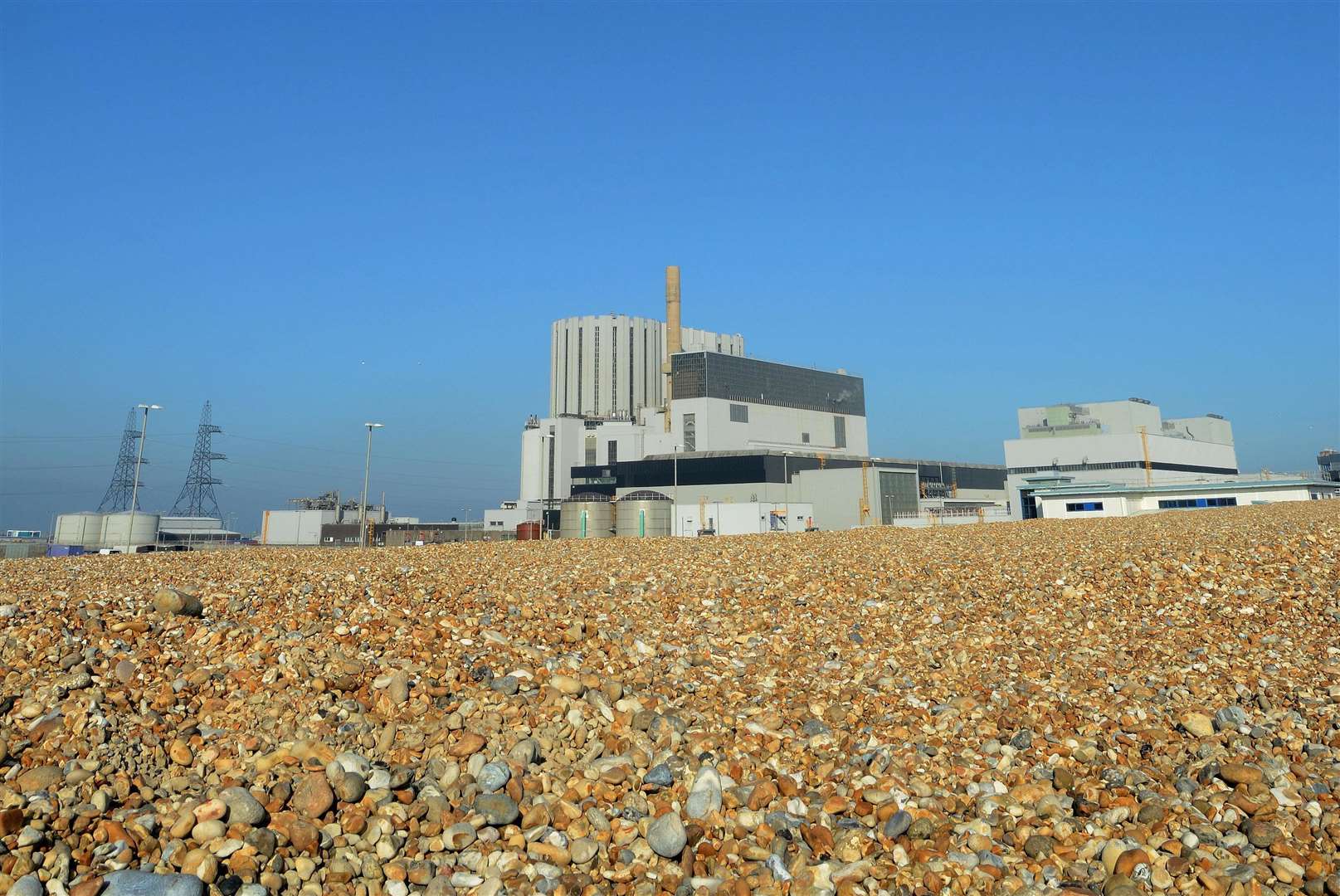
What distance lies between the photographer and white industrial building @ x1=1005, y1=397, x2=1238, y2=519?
333ft

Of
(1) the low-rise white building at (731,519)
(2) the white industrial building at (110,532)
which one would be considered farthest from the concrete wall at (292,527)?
(1) the low-rise white building at (731,519)

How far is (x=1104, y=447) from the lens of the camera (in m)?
104

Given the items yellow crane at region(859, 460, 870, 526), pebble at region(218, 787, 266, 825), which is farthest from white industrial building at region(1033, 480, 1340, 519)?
pebble at region(218, 787, 266, 825)

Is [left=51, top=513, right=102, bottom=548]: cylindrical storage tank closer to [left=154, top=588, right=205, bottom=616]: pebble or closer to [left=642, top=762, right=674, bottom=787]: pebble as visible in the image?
[left=154, top=588, right=205, bottom=616]: pebble

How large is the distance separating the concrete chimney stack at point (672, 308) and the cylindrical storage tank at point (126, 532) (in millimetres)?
66429

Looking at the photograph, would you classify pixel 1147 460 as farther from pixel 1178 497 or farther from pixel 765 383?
pixel 765 383

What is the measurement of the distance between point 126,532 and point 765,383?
3049 inches

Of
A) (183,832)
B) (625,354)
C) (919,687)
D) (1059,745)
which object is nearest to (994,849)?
(1059,745)

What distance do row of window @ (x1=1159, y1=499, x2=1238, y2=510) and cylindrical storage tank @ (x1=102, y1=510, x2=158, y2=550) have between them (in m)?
69.4

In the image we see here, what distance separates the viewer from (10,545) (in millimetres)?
48125

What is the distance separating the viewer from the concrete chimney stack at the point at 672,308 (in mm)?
108375

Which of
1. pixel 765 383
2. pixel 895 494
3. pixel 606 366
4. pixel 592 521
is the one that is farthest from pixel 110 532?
pixel 606 366

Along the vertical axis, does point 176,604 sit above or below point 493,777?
above

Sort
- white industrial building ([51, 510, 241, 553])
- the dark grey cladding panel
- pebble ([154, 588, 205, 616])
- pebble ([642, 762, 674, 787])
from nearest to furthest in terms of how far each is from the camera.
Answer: pebble ([642, 762, 674, 787]) → pebble ([154, 588, 205, 616]) → white industrial building ([51, 510, 241, 553]) → the dark grey cladding panel
